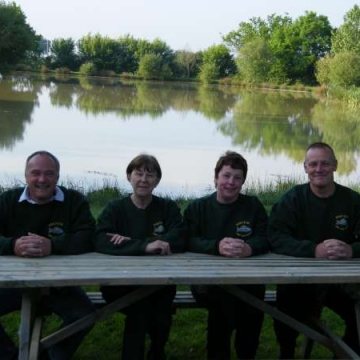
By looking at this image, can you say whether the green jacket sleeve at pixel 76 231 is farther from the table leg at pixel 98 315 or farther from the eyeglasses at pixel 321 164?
the eyeglasses at pixel 321 164

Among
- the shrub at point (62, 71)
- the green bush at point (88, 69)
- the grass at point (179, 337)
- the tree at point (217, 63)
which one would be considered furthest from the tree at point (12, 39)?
the tree at point (217, 63)

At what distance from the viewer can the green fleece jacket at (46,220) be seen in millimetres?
3391

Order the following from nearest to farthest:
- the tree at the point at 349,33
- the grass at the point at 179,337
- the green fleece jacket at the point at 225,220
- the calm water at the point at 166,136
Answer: the green fleece jacket at the point at 225,220
the grass at the point at 179,337
the calm water at the point at 166,136
the tree at the point at 349,33

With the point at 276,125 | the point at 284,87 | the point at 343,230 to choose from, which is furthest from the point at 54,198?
the point at 284,87

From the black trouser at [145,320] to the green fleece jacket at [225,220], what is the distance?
416 millimetres

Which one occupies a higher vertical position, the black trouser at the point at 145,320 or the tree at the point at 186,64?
the tree at the point at 186,64

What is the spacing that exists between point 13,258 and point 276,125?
2370 centimetres

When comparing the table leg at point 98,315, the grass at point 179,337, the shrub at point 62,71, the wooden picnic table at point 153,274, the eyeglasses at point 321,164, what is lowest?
the grass at point 179,337

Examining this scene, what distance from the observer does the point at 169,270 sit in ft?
9.38

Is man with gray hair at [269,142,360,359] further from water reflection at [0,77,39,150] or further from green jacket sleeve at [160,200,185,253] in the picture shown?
water reflection at [0,77,39,150]

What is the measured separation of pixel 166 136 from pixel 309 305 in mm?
17256

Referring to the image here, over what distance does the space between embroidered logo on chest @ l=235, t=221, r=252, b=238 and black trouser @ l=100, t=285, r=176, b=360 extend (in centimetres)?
56

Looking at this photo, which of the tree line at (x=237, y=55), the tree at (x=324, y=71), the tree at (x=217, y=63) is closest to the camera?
the tree at (x=324, y=71)

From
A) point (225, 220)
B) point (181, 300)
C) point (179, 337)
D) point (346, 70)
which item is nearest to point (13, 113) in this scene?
point (179, 337)
